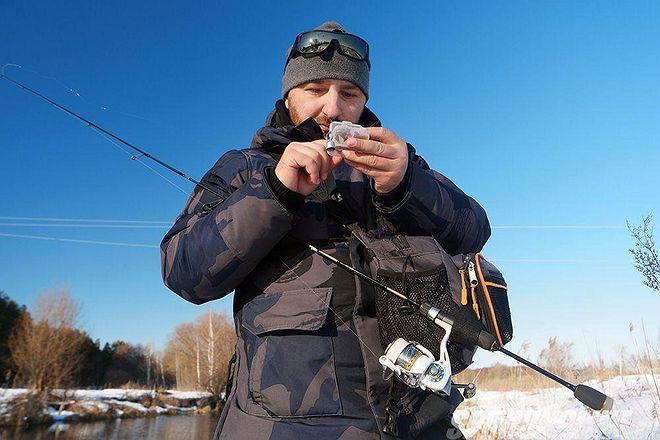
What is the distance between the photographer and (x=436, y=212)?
1.64 m

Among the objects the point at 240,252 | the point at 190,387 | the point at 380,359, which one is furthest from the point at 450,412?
the point at 190,387

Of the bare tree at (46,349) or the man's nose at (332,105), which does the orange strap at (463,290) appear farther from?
the bare tree at (46,349)

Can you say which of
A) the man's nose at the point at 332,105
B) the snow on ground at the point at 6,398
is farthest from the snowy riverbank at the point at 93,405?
the man's nose at the point at 332,105

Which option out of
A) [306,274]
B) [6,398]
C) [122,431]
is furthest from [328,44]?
[6,398]

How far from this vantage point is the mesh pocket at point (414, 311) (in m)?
1.47

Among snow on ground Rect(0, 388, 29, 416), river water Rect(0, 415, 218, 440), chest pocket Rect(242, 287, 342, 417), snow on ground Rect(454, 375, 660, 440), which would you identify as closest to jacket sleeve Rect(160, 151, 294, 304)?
chest pocket Rect(242, 287, 342, 417)

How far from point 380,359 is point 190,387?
158 feet

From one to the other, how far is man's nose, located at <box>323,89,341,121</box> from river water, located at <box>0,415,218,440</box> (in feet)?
67.3

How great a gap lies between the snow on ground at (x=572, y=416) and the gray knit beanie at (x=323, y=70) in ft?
11.7

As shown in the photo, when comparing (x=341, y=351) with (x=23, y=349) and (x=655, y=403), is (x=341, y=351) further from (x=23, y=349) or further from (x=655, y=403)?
(x=23, y=349)

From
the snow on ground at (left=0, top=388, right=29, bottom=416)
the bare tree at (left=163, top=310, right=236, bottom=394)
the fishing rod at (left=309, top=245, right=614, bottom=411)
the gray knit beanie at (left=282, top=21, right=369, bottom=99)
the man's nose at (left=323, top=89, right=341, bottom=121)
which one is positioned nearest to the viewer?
the fishing rod at (left=309, top=245, right=614, bottom=411)

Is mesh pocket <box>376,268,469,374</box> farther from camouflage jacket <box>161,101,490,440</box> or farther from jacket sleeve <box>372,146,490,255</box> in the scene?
jacket sleeve <box>372,146,490,255</box>

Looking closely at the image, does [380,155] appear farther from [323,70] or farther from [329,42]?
[329,42]

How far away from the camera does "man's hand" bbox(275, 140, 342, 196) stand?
4.43ft
